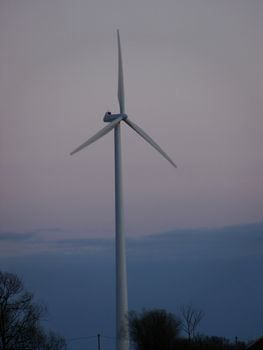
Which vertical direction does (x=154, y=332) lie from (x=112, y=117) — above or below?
below

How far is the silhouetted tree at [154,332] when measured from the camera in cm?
6738

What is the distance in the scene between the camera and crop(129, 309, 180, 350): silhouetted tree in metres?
67.4

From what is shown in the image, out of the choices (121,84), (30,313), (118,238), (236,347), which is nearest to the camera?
(118,238)

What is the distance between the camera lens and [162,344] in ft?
220

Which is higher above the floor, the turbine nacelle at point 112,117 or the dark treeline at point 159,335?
the turbine nacelle at point 112,117

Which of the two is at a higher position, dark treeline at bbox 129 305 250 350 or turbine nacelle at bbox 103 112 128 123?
turbine nacelle at bbox 103 112 128 123

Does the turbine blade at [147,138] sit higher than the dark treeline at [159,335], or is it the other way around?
the turbine blade at [147,138]

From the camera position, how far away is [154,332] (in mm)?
68188

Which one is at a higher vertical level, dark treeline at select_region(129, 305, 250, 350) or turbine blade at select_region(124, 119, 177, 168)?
turbine blade at select_region(124, 119, 177, 168)

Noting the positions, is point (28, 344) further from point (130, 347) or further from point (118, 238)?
point (118, 238)

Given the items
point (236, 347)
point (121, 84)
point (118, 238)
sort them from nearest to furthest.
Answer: point (118, 238)
point (121, 84)
point (236, 347)

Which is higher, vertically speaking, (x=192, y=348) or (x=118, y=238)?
(x=118, y=238)

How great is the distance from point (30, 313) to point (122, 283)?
1408 centimetres

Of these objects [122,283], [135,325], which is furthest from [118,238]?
[135,325]
